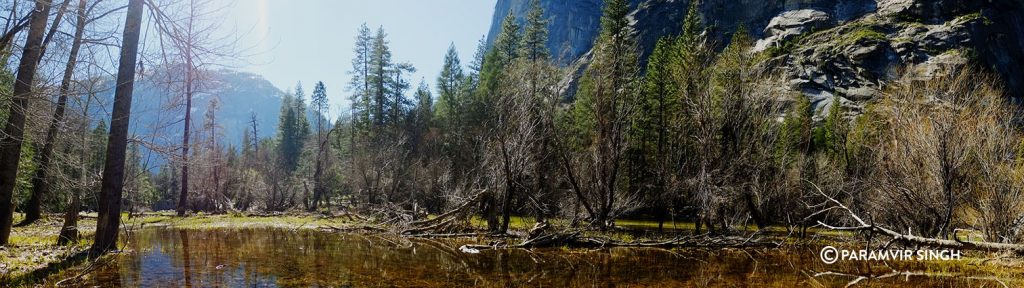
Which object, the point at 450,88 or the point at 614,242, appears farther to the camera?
the point at 450,88

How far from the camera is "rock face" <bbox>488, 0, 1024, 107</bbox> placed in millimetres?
61406

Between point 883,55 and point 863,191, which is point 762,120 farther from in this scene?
point 883,55

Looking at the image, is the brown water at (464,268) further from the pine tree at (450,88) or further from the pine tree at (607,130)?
the pine tree at (450,88)

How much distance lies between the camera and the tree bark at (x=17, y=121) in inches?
378

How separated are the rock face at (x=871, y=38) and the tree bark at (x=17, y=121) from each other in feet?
157

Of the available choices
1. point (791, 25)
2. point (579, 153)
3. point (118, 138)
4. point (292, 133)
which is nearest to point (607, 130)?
point (579, 153)

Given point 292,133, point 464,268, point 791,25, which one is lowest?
point 464,268

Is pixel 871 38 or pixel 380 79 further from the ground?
pixel 871 38

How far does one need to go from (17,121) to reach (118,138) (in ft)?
5.72

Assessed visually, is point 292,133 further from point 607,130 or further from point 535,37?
point 607,130

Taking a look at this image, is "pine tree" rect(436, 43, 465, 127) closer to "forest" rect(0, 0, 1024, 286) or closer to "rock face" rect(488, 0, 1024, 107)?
"forest" rect(0, 0, 1024, 286)

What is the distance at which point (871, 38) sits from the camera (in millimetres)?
65438

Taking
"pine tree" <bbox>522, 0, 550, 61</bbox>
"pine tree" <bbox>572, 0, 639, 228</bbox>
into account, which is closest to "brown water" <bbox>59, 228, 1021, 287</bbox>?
"pine tree" <bbox>572, 0, 639, 228</bbox>

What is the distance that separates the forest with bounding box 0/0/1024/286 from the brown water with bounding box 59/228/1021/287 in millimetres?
1362
